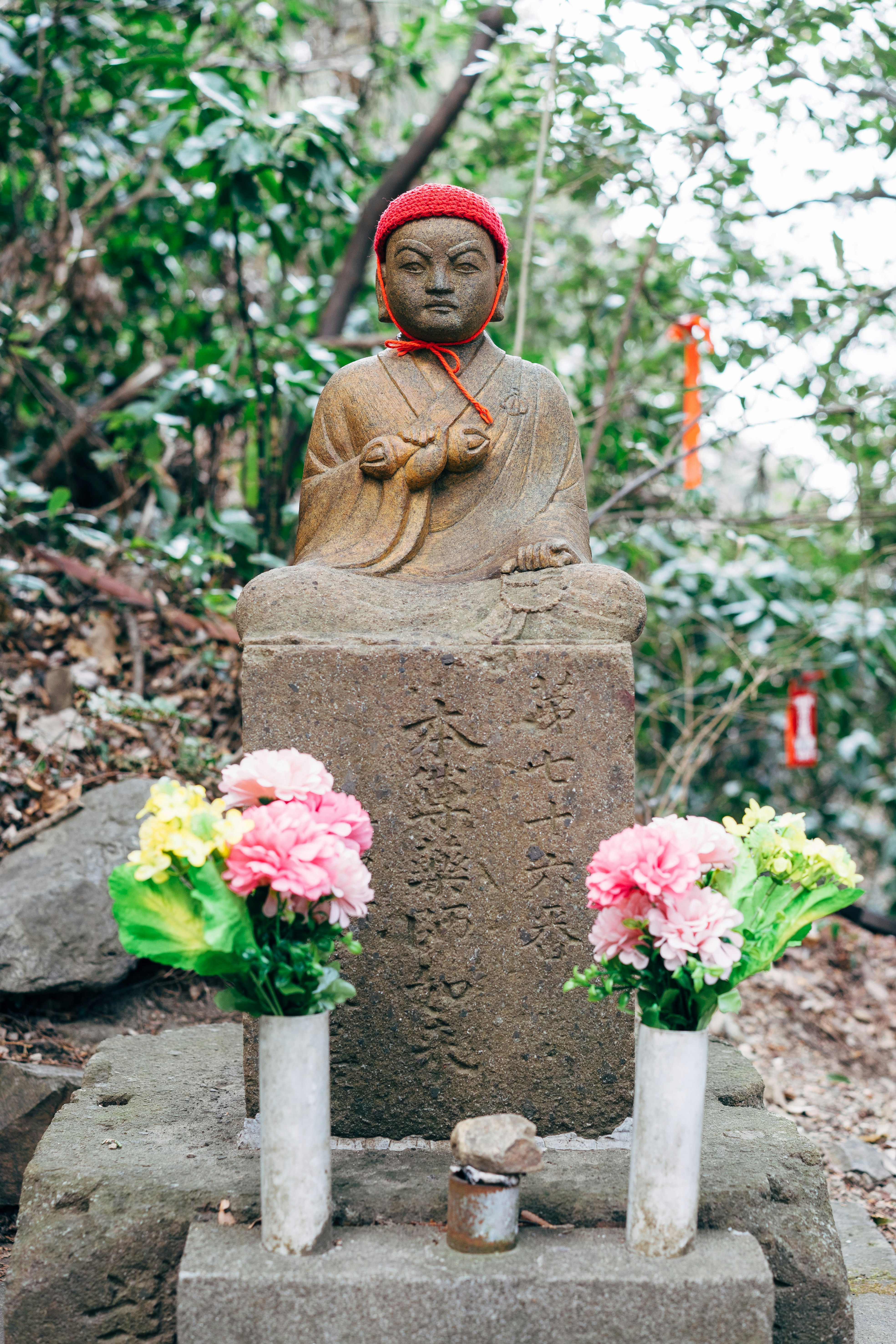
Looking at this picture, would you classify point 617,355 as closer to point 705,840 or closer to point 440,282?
point 440,282

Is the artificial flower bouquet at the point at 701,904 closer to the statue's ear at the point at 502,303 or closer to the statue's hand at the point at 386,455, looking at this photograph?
the statue's hand at the point at 386,455

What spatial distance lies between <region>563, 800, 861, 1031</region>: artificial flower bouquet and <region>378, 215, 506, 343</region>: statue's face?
1459 mm

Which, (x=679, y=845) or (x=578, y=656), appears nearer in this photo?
(x=679, y=845)

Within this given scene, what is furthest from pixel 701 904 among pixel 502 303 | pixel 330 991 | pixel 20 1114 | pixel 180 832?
pixel 20 1114

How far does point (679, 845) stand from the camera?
193 cm

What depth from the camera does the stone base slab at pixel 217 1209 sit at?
7.11 feet

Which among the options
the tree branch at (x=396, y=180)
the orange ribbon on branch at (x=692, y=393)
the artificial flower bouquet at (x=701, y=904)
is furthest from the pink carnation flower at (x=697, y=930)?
the tree branch at (x=396, y=180)

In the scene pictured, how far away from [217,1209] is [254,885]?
0.74 m

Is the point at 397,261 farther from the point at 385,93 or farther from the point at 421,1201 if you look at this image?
the point at 385,93

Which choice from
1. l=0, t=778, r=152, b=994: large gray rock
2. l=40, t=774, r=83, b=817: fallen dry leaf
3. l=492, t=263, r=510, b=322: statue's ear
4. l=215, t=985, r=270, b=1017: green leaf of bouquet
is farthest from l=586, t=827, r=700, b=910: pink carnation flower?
l=40, t=774, r=83, b=817: fallen dry leaf

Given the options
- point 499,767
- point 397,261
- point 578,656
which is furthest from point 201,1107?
point 397,261

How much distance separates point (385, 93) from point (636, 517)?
2.94 meters

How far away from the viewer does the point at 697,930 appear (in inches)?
74.8

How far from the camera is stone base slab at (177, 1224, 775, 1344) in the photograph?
74.2 inches
